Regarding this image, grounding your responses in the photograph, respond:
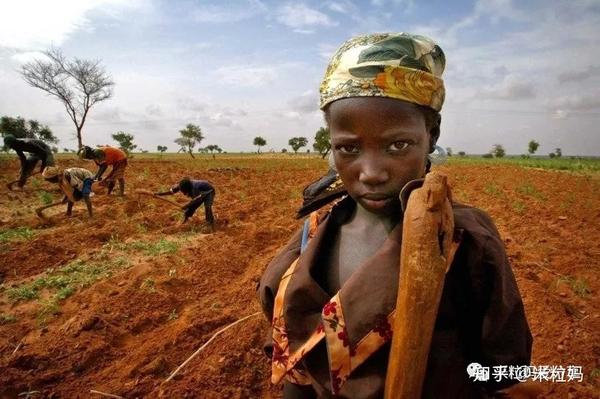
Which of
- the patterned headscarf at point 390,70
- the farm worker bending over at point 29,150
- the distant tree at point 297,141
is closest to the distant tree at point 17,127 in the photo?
the farm worker bending over at point 29,150

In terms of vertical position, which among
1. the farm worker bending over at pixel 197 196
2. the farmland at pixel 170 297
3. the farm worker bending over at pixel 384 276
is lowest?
the farmland at pixel 170 297

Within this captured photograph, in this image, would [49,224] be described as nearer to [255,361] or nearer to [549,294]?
[255,361]

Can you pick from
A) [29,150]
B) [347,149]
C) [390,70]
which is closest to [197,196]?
[29,150]

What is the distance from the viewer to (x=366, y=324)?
82cm

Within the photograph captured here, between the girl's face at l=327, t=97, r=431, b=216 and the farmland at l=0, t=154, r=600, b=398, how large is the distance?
2.72ft

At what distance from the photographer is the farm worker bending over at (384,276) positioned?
0.82m

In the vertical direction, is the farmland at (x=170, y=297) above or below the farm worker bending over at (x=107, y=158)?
below

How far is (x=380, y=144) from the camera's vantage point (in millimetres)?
890

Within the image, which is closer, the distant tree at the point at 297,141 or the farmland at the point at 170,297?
the farmland at the point at 170,297

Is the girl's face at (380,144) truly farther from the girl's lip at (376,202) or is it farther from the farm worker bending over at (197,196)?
the farm worker bending over at (197,196)

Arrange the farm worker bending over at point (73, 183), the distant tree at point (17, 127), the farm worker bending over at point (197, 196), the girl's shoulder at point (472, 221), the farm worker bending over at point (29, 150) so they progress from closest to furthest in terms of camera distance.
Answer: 1. the girl's shoulder at point (472, 221)
2. the farm worker bending over at point (197, 196)
3. the farm worker bending over at point (73, 183)
4. the farm worker bending over at point (29, 150)
5. the distant tree at point (17, 127)

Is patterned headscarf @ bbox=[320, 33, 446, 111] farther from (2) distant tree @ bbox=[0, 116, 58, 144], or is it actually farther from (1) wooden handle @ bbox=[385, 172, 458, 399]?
(2) distant tree @ bbox=[0, 116, 58, 144]

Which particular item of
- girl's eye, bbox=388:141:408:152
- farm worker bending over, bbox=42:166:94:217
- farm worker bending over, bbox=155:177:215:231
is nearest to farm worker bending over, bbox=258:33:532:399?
girl's eye, bbox=388:141:408:152

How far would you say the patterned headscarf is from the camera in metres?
0.87
